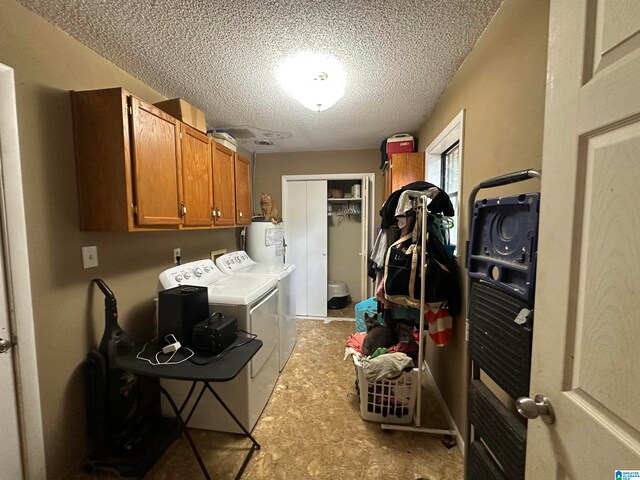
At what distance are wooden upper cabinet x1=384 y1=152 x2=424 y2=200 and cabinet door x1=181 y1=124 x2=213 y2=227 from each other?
180 centimetres

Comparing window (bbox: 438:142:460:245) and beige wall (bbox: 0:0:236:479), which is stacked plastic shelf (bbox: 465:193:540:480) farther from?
beige wall (bbox: 0:0:236:479)

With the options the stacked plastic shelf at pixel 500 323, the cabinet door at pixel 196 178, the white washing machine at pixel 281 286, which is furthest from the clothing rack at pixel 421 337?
the cabinet door at pixel 196 178

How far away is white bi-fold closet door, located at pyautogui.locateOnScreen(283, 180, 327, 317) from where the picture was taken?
3.82m

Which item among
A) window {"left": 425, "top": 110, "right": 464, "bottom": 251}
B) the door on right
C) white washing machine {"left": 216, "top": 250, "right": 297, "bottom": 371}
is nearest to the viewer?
the door on right

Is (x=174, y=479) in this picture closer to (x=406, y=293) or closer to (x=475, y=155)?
(x=406, y=293)

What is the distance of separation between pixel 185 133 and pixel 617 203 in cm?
219

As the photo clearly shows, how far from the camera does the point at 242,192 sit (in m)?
2.85

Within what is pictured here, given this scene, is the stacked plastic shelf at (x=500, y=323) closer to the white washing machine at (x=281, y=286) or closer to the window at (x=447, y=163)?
the window at (x=447, y=163)

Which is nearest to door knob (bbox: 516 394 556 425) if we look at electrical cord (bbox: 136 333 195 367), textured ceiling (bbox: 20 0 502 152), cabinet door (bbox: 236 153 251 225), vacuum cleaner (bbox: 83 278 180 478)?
electrical cord (bbox: 136 333 195 367)

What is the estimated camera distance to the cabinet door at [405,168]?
2.76 m

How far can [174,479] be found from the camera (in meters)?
1.46

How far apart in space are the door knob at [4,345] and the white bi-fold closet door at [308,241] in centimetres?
285

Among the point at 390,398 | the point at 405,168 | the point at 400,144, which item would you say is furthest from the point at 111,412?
the point at 400,144

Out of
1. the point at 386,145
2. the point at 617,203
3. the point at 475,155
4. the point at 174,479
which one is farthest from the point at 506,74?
the point at 174,479
